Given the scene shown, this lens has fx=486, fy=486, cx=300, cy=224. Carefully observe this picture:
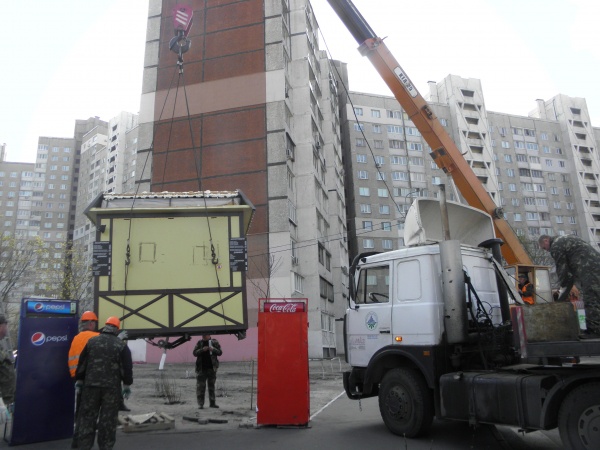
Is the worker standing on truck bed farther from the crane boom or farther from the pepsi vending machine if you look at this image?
the pepsi vending machine

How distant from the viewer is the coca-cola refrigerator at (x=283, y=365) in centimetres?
909

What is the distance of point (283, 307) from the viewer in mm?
9523

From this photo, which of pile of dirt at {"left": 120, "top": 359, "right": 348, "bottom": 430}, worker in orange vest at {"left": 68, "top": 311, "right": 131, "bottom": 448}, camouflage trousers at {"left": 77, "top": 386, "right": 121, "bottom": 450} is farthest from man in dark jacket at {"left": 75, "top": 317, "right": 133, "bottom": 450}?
pile of dirt at {"left": 120, "top": 359, "right": 348, "bottom": 430}

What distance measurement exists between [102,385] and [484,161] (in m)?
73.3

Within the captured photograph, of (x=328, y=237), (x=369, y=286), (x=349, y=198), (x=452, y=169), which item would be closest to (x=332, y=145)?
(x=328, y=237)

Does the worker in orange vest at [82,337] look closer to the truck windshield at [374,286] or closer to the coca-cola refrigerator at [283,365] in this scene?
the coca-cola refrigerator at [283,365]

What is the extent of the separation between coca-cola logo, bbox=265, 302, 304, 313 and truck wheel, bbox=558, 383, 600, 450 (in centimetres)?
489

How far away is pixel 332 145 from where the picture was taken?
5253cm

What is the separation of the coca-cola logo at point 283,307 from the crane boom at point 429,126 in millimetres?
6099

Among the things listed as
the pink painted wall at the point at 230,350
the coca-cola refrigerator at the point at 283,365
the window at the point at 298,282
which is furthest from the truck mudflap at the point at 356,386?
the window at the point at 298,282

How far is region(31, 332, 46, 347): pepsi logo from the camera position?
8.19m

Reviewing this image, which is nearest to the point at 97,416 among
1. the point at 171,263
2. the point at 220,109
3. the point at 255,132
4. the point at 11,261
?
the point at 171,263

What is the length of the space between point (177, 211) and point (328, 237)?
126 ft

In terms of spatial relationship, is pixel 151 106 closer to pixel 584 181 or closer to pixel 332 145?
pixel 332 145
